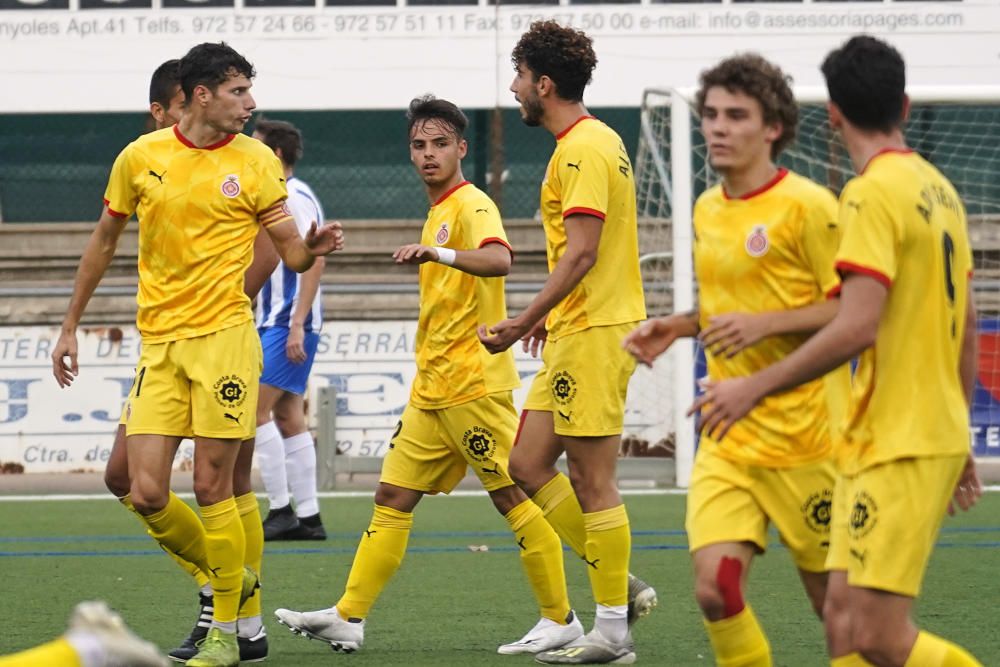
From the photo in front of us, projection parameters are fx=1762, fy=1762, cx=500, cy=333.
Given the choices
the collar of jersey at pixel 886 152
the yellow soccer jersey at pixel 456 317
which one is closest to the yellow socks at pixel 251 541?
the yellow soccer jersey at pixel 456 317

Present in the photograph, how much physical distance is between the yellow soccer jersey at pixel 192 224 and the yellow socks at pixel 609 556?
1429mm

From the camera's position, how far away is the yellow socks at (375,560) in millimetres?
6316

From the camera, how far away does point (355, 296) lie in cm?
1379

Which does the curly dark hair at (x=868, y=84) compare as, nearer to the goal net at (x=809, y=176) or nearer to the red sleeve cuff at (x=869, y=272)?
the red sleeve cuff at (x=869, y=272)

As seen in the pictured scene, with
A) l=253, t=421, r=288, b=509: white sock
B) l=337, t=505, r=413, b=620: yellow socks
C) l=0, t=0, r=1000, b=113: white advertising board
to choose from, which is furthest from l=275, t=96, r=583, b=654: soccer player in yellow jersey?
l=0, t=0, r=1000, b=113: white advertising board

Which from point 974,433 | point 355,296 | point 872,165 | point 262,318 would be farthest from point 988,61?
point 872,165

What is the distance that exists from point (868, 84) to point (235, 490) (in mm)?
3841

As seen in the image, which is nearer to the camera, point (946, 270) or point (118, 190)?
point (946, 270)

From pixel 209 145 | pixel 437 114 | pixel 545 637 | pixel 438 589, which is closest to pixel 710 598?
pixel 545 637

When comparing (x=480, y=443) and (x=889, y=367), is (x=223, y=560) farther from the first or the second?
(x=889, y=367)

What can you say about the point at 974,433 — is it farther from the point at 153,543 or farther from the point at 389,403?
the point at 153,543

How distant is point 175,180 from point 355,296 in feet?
25.6

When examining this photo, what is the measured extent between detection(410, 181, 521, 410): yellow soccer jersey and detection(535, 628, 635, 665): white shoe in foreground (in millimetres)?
1004

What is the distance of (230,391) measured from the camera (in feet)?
19.5
